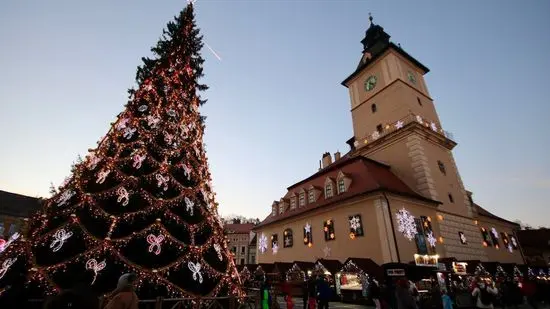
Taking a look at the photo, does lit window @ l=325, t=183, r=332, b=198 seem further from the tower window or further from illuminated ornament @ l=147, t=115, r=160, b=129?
illuminated ornament @ l=147, t=115, r=160, b=129

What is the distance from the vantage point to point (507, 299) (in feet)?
45.6

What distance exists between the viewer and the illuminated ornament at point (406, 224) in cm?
1792

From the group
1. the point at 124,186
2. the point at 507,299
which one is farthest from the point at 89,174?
the point at 507,299

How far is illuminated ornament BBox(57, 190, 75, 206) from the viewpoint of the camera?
717 centimetres

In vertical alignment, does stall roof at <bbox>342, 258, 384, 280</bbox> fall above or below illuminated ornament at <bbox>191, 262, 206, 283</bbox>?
above

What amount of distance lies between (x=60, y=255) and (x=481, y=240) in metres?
28.4

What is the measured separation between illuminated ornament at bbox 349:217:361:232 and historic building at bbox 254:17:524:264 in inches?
2.8

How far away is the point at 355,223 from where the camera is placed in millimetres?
19062

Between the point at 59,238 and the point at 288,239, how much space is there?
67.6 ft

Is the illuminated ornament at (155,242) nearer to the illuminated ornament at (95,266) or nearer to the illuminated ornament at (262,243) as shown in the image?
the illuminated ornament at (95,266)

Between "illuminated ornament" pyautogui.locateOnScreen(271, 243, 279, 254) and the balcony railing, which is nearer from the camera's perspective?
the balcony railing

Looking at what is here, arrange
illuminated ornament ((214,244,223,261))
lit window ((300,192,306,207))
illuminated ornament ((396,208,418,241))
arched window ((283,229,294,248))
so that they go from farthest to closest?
1. lit window ((300,192,306,207))
2. arched window ((283,229,294,248))
3. illuminated ornament ((396,208,418,241))
4. illuminated ornament ((214,244,223,261))

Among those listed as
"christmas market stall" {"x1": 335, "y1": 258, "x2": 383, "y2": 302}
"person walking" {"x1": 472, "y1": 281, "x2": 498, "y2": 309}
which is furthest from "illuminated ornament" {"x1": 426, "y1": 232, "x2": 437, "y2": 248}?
"person walking" {"x1": 472, "y1": 281, "x2": 498, "y2": 309}

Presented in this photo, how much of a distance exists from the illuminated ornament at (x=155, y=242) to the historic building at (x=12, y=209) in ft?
136
